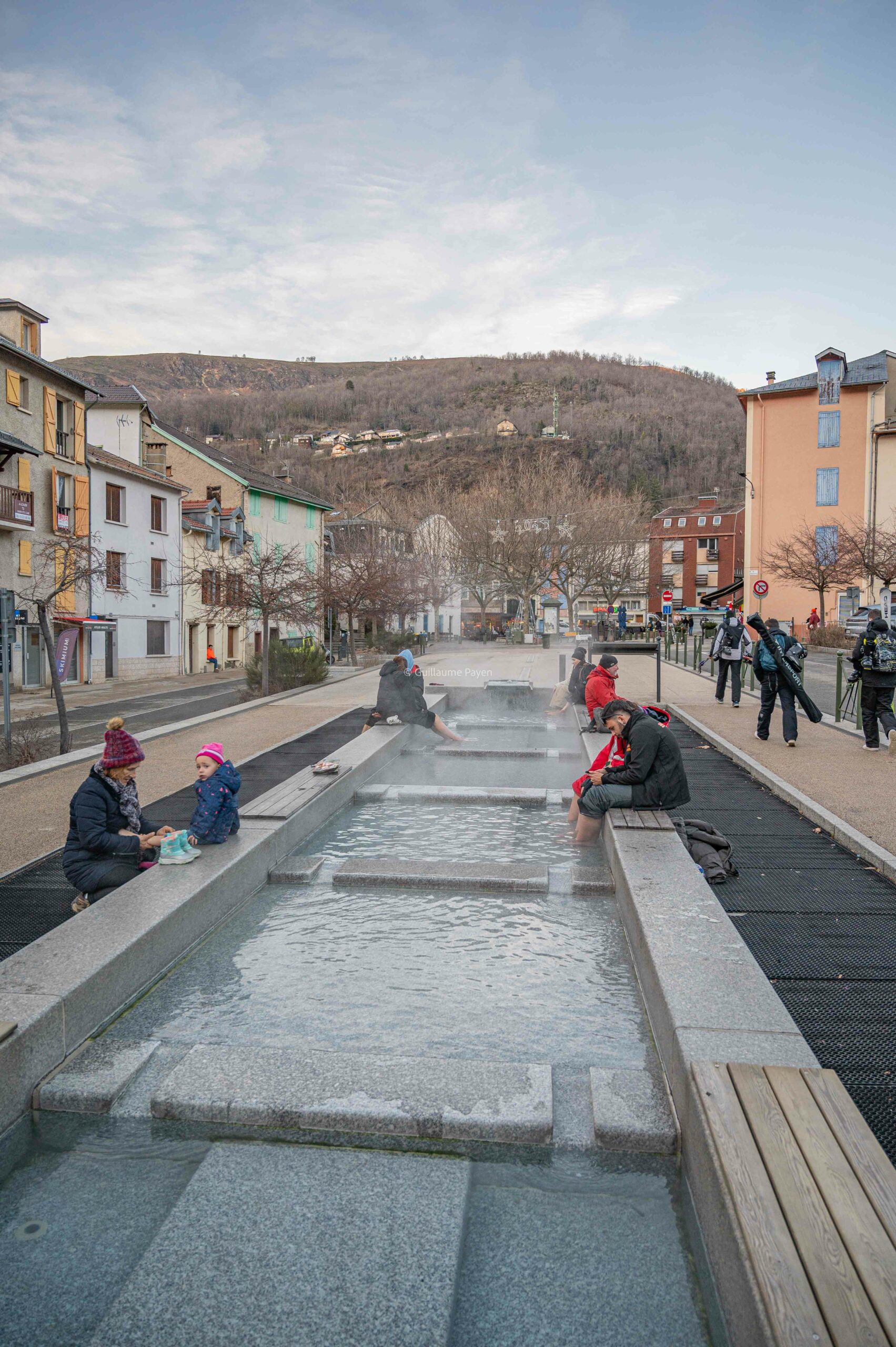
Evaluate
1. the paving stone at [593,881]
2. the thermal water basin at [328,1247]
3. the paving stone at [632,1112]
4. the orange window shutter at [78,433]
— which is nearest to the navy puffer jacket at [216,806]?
the paving stone at [593,881]

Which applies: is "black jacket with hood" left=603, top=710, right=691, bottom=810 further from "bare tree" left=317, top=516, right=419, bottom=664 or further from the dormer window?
the dormer window

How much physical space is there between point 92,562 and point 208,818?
1541cm

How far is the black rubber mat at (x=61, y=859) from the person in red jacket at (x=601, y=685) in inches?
138

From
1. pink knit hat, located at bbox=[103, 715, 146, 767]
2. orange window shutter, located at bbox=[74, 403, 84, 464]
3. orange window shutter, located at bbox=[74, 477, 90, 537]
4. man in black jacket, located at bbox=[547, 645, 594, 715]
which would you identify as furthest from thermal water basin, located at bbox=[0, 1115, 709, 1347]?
orange window shutter, located at bbox=[74, 403, 84, 464]

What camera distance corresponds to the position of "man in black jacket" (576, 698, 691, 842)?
7125 millimetres

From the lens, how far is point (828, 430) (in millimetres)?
48094

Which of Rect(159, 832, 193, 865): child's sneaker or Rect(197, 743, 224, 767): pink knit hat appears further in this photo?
Rect(197, 743, 224, 767): pink knit hat

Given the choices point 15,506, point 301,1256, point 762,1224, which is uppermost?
point 15,506

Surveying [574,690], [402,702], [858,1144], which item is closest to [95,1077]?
[858,1144]

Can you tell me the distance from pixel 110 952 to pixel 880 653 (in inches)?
386

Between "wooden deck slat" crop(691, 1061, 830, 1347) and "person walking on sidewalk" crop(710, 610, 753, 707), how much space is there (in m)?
Result: 13.2

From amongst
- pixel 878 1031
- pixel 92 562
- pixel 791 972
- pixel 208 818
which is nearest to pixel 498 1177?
pixel 878 1031

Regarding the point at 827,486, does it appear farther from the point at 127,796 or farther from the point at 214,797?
the point at 127,796

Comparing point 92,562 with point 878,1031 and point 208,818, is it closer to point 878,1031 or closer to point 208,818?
point 208,818
